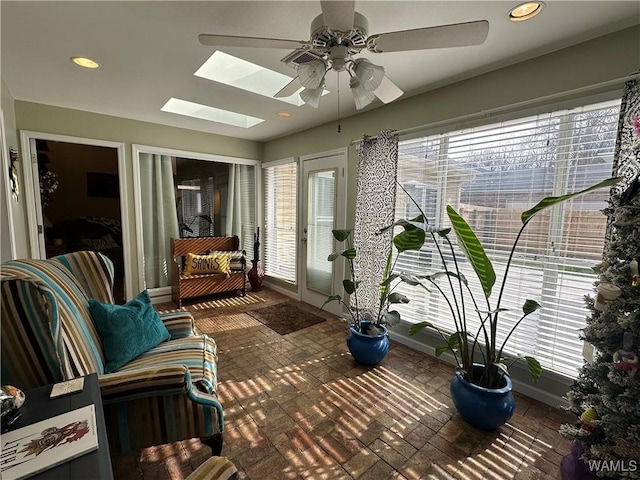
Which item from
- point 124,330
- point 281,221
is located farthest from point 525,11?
point 281,221

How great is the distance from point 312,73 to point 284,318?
277 cm

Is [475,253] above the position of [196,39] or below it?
below

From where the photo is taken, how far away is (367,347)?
243cm

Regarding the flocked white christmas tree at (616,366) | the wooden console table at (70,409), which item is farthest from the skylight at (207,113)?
the flocked white christmas tree at (616,366)

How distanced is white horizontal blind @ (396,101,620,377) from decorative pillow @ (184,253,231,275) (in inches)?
116

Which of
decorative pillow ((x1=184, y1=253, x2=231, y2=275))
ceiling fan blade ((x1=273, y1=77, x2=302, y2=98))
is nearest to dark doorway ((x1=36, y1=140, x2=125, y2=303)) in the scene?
decorative pillow ((x1=184, y1=253, x2=231, y2=275))

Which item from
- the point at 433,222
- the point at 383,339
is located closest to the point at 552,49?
the point at 433,222

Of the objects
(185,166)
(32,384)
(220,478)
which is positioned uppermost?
(185,166)

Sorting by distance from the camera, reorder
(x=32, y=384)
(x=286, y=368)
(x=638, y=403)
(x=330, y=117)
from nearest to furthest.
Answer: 1. (x=32, y=384)
2. (x=638, y=403)
3. (x=286, y=368)
4. (x=330, y=117)

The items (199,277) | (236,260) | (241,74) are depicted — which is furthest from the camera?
(236,260)

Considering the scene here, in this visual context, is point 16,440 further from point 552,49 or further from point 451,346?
point 552,49

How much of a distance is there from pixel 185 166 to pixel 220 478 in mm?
4300

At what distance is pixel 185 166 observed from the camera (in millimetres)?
4324

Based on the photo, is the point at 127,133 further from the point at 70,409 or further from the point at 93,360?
the point at 70,409
